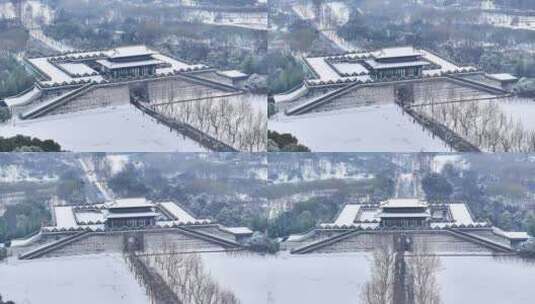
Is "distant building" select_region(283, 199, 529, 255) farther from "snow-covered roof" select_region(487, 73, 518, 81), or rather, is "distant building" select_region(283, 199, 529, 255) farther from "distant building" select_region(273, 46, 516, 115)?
"snow-covered roof" select_region(487, 73, 518, 81)

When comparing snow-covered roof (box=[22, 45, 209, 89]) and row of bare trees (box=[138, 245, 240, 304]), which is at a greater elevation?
snow-covered roof (box=[22, 45, 209, 89])

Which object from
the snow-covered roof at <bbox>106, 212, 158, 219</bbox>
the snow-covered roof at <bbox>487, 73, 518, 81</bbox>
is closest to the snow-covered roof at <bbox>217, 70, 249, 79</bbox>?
→ the snow-covered roof at <bbox>106, 212, 158, 219</bbox>

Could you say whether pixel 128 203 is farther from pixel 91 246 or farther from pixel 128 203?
pixel 91 246

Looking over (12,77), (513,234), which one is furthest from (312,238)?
(12,77)

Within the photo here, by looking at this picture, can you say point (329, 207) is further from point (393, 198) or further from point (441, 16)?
point (441, 16)

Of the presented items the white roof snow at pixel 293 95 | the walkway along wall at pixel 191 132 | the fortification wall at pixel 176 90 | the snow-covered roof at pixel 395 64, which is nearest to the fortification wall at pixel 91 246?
the walkway along wall at pixel 191 132

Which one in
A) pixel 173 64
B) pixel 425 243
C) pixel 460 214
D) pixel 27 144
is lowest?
pixel 425 243

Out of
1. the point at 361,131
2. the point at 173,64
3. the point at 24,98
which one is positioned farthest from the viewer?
the point at 173,64
